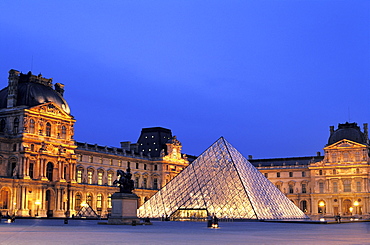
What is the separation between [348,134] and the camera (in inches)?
3524

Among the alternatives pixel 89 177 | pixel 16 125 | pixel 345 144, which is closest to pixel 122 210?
pixel 16 125

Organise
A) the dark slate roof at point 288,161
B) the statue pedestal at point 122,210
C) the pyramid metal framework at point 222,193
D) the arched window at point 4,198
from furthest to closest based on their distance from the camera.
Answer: the dark slate roof at point 288,161 → the arched window at point 4,198 → the pyramid metal framework at point 222,193 → the statue pedestal at point 122,210

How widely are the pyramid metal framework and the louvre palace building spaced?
16285 mm

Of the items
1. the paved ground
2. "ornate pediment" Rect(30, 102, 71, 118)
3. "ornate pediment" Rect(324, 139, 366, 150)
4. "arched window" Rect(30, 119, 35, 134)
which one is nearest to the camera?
the paved ground

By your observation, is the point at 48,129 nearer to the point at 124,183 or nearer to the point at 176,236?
the point at 124,183

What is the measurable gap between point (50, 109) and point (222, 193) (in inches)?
976

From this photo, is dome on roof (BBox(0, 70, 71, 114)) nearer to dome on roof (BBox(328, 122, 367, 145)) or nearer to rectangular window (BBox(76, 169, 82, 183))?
rectangular window (BBox(76, 169, 82, 183))

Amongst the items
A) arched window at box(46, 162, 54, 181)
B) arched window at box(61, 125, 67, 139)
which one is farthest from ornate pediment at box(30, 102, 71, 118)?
arched window at box(46, 162, 54, 181)

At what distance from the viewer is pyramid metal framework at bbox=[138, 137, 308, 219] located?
47.2 metres

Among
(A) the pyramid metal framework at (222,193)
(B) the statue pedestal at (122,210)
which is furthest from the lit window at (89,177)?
(B) the statue pedestal at (122,210)

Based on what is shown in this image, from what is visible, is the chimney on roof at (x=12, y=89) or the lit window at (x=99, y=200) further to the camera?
the lit window at (x=99, y=200)

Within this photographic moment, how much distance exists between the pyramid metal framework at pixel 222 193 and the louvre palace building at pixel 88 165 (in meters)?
16.3

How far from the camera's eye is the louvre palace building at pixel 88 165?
2406 inches

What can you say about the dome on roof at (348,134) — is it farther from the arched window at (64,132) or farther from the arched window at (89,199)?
the arched window at (64,132)
